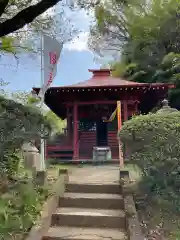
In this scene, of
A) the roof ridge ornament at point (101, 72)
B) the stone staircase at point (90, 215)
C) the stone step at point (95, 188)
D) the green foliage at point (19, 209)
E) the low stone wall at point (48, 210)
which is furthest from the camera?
the roof ridge ornament at point (101, 72)

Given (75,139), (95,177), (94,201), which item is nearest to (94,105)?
(75,139)

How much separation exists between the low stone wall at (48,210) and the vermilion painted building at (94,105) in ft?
18.5

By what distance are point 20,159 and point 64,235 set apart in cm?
163

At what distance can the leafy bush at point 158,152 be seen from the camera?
4.75 m

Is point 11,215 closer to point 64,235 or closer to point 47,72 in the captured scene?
point 64,235

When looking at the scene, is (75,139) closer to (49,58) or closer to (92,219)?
(49,58)

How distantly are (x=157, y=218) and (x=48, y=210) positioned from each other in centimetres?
179

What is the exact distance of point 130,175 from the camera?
6488 millimetres

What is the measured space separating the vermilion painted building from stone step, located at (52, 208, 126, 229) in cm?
654

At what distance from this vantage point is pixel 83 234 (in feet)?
15.1

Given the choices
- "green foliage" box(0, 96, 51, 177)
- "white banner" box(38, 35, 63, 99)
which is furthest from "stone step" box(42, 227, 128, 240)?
"white banner" box(38, 35, 63, 99)

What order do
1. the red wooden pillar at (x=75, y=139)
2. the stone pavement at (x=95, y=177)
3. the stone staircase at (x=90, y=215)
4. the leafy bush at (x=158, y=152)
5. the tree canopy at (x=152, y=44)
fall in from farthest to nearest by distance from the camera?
the tree canopy at (x=152, y=44)
the red wooden pillar at (x=75, y=139)
the stone pavement at (x=95, y=177)
the leafy bush at (x=158, y=152)
the stone staircase at (x=90, y=215)

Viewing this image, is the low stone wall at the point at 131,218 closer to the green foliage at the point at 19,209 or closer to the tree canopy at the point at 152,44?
the green foliage at the point at 19,209

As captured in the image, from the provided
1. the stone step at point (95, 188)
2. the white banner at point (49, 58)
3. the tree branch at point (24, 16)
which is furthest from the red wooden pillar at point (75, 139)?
the tree branch at point (24, 16)
